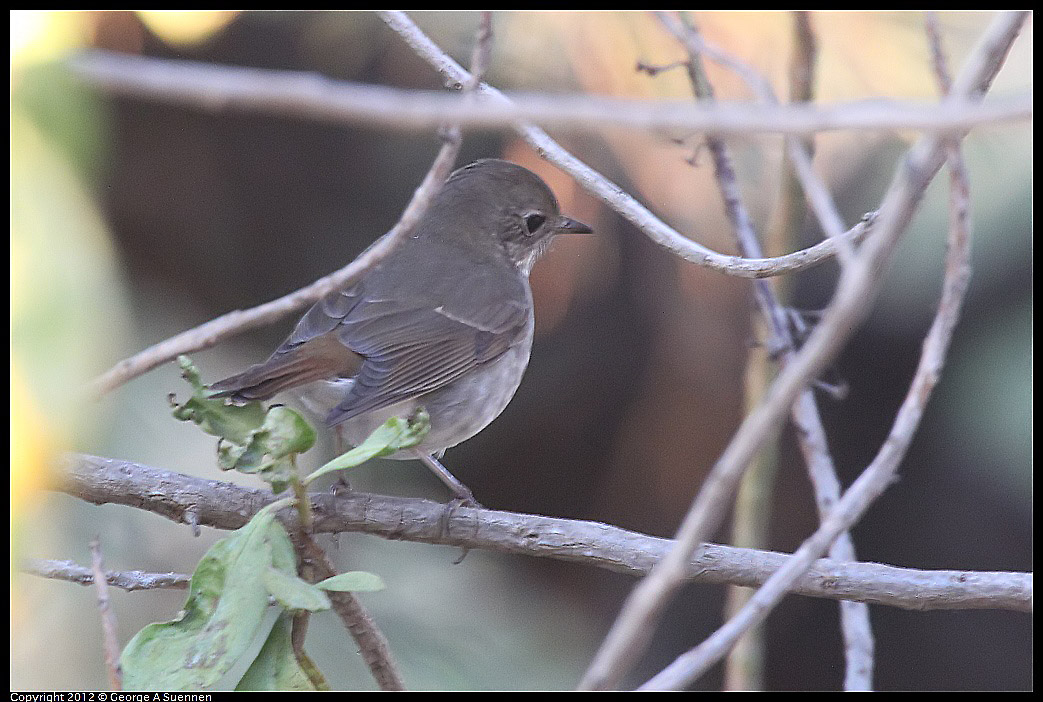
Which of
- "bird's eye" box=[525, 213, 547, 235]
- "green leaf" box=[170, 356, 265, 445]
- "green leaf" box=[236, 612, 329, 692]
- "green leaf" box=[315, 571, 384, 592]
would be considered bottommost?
"green leaf" box=[236, 612, 329, 692]

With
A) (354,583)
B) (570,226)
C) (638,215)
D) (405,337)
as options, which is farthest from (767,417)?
(570,226)

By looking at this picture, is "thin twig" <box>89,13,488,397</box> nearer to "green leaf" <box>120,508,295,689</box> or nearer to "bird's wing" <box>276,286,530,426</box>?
"green leaf" <box>120,508,295,689</box>

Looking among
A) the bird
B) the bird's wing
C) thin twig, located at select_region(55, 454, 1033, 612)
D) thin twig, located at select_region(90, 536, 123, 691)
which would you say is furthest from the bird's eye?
thin twig, located at select_region(90, 536, 123, 691)

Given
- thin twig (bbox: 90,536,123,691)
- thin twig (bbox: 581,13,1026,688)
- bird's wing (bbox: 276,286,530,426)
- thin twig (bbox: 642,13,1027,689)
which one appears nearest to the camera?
thin twig (bbox: 581,13,1026,688)

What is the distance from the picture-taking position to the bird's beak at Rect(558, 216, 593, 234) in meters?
4.05

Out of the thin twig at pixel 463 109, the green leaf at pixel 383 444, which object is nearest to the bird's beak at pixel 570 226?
the green leaf at pixel 383 444

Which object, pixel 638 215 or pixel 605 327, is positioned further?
pixel 605 327

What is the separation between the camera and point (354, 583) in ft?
5.65

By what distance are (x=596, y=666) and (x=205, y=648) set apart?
0.90 metres

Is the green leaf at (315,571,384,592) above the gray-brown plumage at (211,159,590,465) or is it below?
below

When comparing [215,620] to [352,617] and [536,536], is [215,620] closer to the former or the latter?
[352,617]

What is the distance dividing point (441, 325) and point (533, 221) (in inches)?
30.4

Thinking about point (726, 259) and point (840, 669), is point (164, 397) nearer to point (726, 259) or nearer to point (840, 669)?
point (726, 259)

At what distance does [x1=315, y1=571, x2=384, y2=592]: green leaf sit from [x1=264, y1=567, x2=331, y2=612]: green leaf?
2 centimetres
